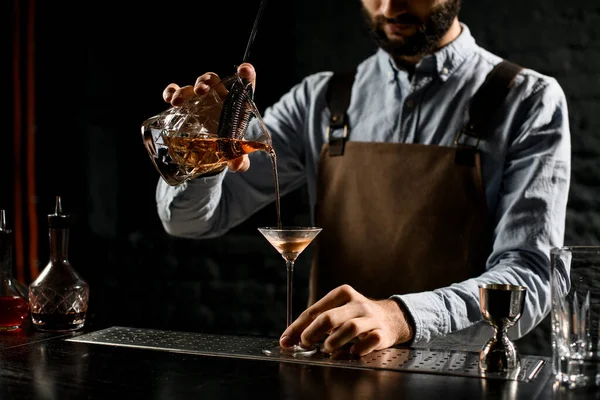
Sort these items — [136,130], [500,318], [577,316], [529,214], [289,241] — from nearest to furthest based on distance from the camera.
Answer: [577,316] → [500,318] → [289,241] → [529,214] → [136,130]

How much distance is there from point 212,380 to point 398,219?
1101 mm

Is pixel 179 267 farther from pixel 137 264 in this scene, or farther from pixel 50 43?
pixel 50 43

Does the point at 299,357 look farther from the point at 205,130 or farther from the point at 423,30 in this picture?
the point at 423,30

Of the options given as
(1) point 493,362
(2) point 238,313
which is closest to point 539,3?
(2) point 238,313

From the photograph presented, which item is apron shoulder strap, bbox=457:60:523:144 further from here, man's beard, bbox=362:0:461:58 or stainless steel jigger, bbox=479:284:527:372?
stainless steel jigger, bbox=479:284:527:372

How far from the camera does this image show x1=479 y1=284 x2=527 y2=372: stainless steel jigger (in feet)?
4.62

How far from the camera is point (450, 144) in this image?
2.34 m

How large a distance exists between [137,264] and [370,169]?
179 centimetres

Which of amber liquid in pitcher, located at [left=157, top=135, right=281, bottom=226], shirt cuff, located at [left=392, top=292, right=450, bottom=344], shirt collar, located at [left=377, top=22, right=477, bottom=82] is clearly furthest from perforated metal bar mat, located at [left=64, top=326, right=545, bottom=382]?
shirt collar, located at [left=377, top=22, right=477, bottom=82]

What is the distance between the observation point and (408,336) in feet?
5.74

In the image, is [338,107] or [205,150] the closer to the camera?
[205,150]

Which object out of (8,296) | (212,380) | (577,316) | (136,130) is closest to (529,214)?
(577,316)

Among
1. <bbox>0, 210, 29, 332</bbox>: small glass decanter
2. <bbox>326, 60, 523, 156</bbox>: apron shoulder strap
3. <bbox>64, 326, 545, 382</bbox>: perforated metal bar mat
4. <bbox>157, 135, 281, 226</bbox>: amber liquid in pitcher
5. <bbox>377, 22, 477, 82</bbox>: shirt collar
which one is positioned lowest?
<bbox>64, 326, 545, 382</bbox>: perforated metal bar mat

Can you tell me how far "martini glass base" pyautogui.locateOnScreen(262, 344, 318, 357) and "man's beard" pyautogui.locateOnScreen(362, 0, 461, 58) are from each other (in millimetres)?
1129
